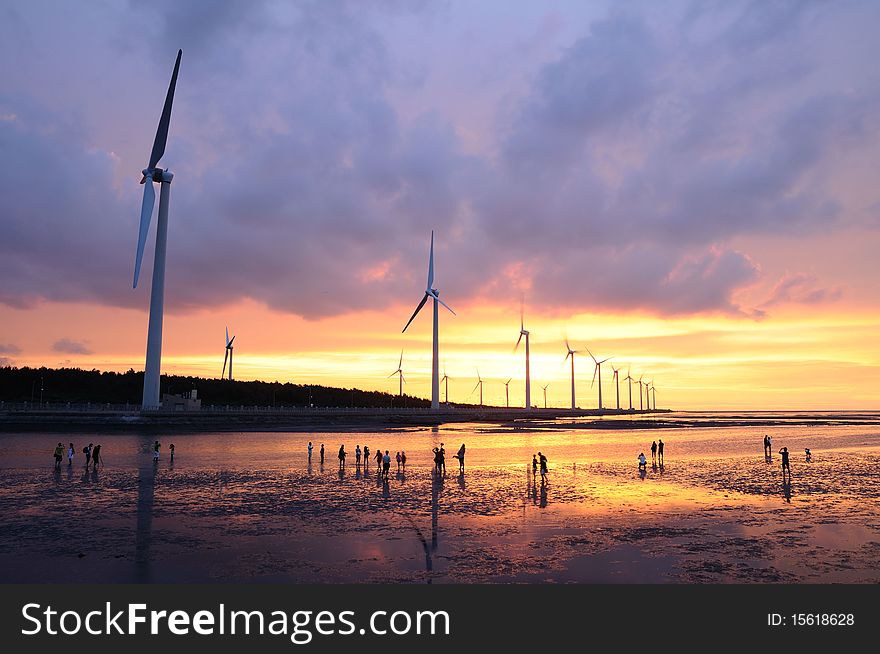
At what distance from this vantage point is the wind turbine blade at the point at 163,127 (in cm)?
7812

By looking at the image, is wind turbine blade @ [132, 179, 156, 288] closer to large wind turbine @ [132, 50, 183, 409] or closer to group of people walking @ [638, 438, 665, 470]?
large wind turbine @ [132, 50, 183, 409]

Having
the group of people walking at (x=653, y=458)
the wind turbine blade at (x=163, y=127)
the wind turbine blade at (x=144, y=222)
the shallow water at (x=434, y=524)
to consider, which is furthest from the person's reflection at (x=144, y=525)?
the wind turbine blade at (x=163, y=127)

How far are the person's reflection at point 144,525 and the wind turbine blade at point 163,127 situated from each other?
63.3 meters

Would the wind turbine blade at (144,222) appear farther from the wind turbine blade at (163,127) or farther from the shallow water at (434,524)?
the shallow water at (434,524)

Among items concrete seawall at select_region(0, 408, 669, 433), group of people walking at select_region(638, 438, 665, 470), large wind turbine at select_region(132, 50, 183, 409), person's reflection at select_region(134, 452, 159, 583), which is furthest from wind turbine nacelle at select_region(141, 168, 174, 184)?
group of people walking at select_region(638, 438, 665, 470)

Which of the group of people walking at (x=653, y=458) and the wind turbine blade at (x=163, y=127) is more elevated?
the wind turbine blade at (x=163, y=127)

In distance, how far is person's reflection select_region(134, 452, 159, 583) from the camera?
13.9 metres

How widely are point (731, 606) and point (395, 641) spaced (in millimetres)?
6719

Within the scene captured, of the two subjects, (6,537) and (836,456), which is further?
(836,456)

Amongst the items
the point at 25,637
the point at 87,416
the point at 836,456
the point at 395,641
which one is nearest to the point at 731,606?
the point at 395,641

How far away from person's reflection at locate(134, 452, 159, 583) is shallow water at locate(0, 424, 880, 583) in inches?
3.4

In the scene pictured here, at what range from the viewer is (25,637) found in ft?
33.1

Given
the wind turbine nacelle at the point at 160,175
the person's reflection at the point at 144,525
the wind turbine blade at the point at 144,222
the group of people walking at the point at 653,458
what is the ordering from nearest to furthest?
the person's reflection at the point at 144,525
the group of people walking at the point at 653,458
the wind turbine blade at the point at 144,222
the wind turbine nacelle at the point at 160,175

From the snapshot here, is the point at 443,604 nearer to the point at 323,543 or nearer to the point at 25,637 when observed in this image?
the point at 323,543
